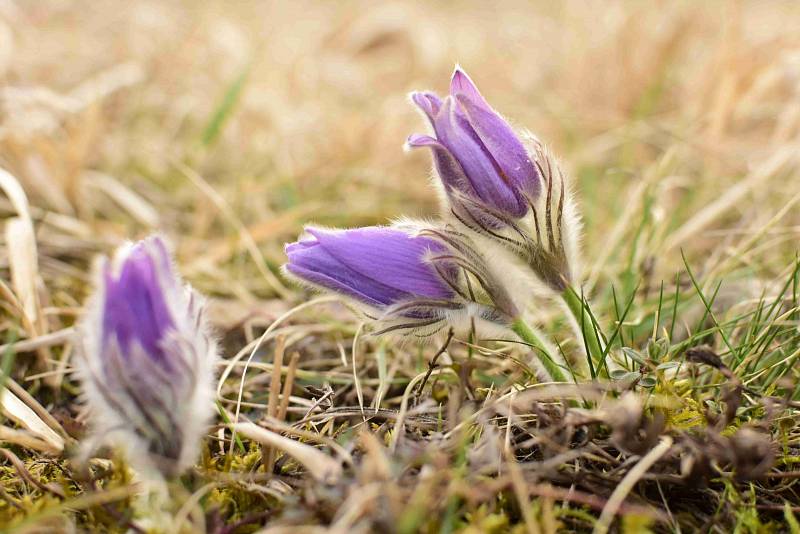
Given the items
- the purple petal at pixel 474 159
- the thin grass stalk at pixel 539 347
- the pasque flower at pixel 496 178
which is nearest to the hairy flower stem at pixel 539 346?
the thin grass stalk at pixel 539 347

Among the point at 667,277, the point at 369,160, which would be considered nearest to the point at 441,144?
the point at 667,277

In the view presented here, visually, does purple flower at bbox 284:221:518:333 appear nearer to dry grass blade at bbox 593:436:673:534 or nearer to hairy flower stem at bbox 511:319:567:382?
hairy flower stem at bbox 511:319:567:382

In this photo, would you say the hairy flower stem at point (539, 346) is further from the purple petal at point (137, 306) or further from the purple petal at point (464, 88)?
the purple petal at point (137, 306)

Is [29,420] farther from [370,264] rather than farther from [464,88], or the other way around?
[464,88]

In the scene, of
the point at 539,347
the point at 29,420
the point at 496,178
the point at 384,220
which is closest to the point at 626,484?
the point at 539,347

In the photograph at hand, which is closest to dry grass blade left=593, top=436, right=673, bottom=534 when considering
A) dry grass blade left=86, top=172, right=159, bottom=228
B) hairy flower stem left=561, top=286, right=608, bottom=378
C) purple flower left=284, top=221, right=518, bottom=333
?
hairy flower stem left=561, top=286, right=608, bottom=378

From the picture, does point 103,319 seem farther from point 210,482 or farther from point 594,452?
point 594,452
